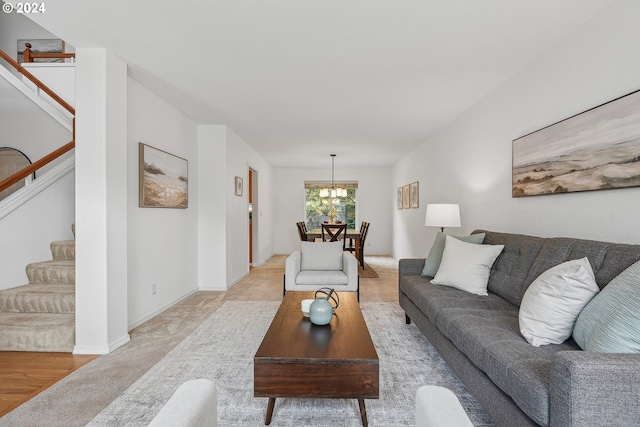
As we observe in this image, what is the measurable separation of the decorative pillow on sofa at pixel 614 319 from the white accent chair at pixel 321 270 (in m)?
2.40

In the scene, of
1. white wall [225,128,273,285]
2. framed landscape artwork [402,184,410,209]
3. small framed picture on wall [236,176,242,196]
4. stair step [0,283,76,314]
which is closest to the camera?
stair step [0,283,76,314]

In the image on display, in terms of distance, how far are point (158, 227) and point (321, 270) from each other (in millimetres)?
1973

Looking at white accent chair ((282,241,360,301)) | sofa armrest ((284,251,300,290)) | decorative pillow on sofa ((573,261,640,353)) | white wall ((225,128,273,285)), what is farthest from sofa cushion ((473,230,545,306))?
white wall ((225,128,273,285))

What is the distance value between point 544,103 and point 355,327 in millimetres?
2388

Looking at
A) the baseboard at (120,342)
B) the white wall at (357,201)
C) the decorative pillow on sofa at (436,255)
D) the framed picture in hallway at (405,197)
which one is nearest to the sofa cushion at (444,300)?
the decorative pillow on sofa at (436,255)

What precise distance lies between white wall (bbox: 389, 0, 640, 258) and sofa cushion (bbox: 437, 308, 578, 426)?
33.9 inches

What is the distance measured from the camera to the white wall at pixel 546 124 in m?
2.00

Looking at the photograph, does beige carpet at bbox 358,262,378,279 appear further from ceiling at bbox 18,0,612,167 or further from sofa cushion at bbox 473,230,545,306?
sofa cushion at bbox 473,230,545,306

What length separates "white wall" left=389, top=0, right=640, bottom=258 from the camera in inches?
78.9

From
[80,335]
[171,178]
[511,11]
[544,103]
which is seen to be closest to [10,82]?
[171,178]

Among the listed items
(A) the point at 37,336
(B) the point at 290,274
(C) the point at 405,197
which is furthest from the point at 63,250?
(C) the point at 405,197

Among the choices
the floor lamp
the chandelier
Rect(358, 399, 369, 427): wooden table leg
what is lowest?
Rect(358, 399, 369, 427): wooden table leg

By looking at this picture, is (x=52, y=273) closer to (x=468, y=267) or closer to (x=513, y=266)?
A: (x=468, y=267)

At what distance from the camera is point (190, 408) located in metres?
0.85
